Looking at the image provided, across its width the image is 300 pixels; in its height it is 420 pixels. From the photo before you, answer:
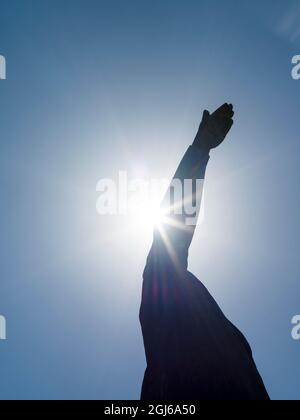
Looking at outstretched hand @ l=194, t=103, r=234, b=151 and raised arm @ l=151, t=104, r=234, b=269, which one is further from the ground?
outstretched hand @ l=194, t=103, r=234, b=151

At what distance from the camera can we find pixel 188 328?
963cm

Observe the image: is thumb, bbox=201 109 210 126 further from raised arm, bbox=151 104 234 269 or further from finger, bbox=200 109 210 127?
raised arm, bbox=151 104 234 269

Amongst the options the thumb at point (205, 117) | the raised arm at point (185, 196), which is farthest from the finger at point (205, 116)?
the raised arm at point (185, 196)

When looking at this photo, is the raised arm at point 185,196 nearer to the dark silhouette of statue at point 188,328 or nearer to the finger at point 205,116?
the dark silhouette of statue at point 188,328

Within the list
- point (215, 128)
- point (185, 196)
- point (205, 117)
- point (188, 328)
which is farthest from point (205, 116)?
point (188, 328)

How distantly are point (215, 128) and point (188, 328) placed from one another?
4.72 m

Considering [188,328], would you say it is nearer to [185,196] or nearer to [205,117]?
[185,196]

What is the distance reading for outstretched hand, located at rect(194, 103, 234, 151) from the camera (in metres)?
11.2

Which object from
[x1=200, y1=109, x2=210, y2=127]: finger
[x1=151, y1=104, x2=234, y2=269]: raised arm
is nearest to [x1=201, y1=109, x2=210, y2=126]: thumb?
[x1=200, y1=109, x2=210, y2=127]: finger

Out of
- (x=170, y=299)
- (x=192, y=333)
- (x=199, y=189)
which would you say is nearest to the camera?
(x=192, y=333)
